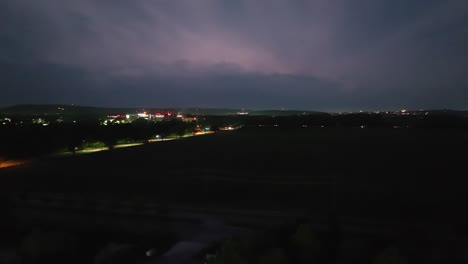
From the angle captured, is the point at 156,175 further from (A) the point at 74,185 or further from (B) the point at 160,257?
(B) the point at 160,257

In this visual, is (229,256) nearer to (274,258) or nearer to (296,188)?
(274,258)

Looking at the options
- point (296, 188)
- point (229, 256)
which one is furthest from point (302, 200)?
point (229, 256)

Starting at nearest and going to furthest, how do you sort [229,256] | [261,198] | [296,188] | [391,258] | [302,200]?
[391,258] → [229,256] → [302,200] → [261,198] → [296,188]

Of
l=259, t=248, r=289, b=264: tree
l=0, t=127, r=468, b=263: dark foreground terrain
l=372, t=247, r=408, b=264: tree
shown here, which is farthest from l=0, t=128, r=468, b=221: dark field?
l=259, t=248, r=289, b=264: tree

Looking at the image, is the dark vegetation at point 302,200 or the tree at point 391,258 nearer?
the tree at point 391,258

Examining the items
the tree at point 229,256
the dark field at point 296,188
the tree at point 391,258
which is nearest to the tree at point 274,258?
the tree at point 229,256

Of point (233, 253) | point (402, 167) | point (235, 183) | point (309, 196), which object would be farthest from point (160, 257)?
point (402, 167)

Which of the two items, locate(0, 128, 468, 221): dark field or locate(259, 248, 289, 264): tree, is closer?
locate(259, 248, 289, 264): tree

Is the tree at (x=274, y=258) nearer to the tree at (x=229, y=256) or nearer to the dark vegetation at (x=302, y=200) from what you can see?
the dark vegetation at (x=302, y=200)

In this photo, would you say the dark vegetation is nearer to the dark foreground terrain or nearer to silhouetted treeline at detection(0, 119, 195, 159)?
the dark foreground terrain

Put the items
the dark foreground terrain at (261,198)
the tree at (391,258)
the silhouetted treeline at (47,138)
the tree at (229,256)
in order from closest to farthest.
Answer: the tree at (391,258) < the tree at (229,256) < the dark foreground terrain at (261,198) < the silhouetted treeline at (47,138)

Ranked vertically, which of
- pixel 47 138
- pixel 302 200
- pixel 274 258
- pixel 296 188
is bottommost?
pixel 47 138
